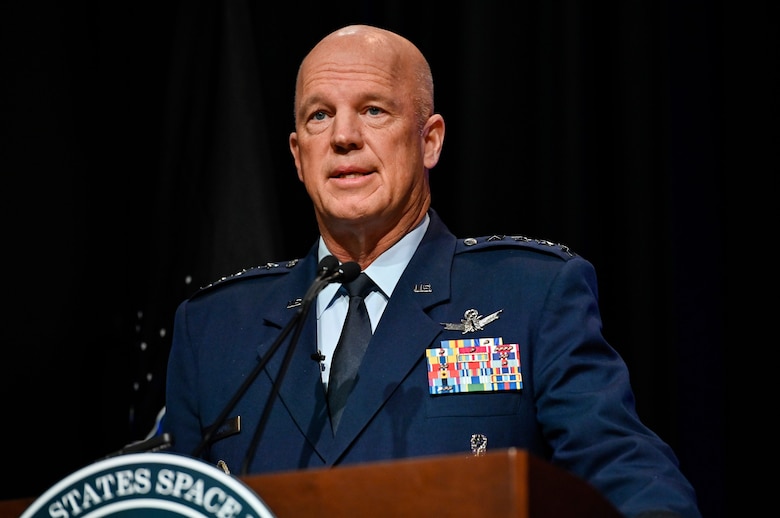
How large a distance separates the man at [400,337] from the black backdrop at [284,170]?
51 centimetres

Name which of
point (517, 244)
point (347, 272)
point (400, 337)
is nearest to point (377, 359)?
point (400, 337)

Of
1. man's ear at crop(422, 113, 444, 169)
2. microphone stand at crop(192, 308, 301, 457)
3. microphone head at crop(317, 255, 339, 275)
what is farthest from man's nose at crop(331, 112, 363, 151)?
microphone stand at crop(192, 308, 301, 457)

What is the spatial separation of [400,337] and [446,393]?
138 millimetres

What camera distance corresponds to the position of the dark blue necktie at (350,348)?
199cm

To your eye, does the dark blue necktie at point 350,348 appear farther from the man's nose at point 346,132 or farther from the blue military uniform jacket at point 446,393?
the man's nose at point 346,132

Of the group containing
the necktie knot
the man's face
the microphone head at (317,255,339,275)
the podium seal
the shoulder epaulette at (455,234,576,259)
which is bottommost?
the podium seal

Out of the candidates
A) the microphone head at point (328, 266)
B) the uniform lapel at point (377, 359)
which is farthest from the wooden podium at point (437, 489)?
the uniform lapel at point (377, 359)

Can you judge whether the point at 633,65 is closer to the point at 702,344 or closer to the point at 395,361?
the point at 702,344

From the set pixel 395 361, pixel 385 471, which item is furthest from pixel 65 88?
pixel 385 471

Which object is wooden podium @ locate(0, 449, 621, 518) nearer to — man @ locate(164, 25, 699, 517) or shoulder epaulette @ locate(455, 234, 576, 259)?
man @ locate(164, 25, 699, 517)

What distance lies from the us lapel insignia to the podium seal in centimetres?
91

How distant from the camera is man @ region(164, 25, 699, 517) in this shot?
6.09ft

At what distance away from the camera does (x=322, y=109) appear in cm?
227

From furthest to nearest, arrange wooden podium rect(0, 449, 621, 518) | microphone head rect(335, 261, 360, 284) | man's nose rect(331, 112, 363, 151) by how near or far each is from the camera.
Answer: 1. man's nose rect(331, 112, 363, 151)
2. microphone head rect(335, 261, 360, 284)
3. wooden podium rect(0, 449, 621, 518)
